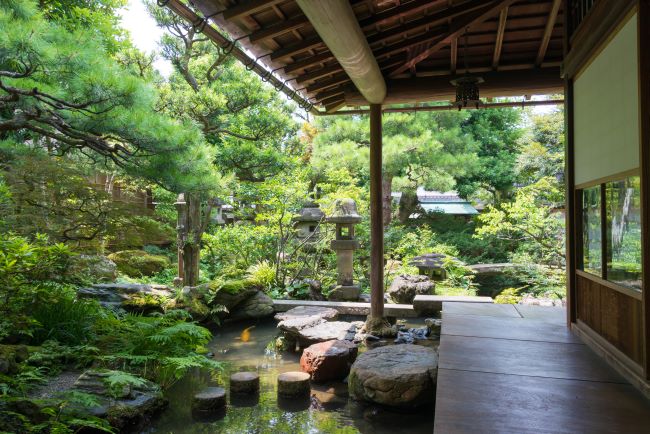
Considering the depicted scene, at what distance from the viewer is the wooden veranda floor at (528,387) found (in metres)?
2.29

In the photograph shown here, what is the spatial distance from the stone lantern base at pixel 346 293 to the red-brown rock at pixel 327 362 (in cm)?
354

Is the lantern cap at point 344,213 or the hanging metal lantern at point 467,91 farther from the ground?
the hanging metal lantern at point 467,91

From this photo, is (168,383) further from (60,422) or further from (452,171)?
(452,171)

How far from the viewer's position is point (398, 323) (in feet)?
24.9

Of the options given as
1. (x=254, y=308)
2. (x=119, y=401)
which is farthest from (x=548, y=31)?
(x=254, y=308)

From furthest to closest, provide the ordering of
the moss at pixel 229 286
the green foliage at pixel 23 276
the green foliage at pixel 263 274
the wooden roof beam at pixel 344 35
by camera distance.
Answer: the green foliage at pixel 263 274 < the moss at pixel 229 286 < the green foliage at pixel 23 276 < the wooden roof beam at pixel 344 35

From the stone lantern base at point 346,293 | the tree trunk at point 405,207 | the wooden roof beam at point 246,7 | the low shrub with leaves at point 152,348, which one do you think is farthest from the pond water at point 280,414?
the tree trunk at point 405,207

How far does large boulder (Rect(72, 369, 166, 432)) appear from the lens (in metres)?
3.72

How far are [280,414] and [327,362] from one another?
99 centimetres

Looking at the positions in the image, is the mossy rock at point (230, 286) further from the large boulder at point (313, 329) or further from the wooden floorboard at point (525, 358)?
the wooden floorboard at point (525, 358)

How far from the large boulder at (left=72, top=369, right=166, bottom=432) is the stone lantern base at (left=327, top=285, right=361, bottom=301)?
5.16 metres

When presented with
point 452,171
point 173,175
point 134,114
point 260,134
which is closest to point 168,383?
point 173,175

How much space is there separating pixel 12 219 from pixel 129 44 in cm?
641

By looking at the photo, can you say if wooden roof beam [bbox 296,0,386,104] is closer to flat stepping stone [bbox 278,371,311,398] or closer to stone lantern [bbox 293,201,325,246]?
flat stepping stone [bbox 278,371,311,398]
